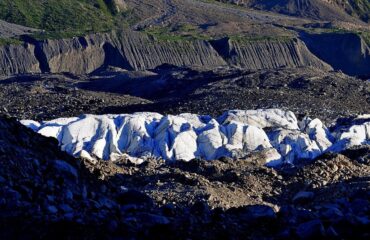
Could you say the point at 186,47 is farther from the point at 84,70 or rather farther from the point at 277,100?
the point at 277,100

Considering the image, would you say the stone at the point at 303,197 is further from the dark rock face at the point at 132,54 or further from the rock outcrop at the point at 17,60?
the rock outcrop at the point at 17,60

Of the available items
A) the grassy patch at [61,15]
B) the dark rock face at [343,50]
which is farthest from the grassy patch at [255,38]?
the grassy patch at [61,15]

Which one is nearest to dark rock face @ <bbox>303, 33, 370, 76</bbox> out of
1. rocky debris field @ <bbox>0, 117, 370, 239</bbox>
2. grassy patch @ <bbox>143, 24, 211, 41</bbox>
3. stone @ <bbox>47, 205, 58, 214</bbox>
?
grassy patch @ <bbox>143, 24, 211, 41</bbox>

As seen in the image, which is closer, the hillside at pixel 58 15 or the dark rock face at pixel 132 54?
the dark rock face at pixel 132 54

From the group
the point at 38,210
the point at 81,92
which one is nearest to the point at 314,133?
the point at 38,210

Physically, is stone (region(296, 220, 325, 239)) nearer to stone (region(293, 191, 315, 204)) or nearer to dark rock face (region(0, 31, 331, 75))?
stone (region(293, 191, 315, 204))
